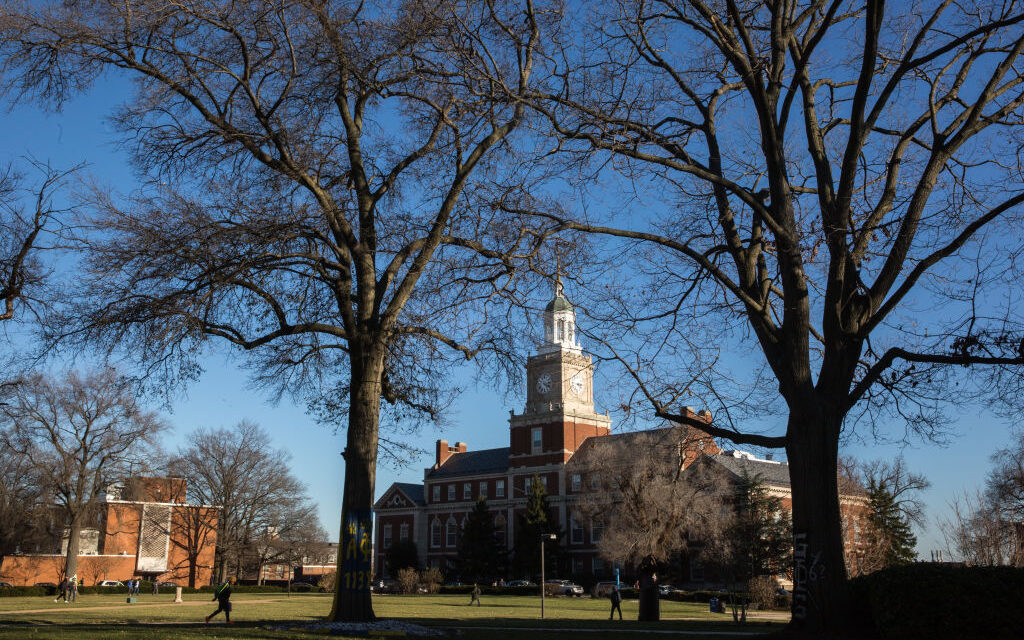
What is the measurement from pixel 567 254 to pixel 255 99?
21.1 ft

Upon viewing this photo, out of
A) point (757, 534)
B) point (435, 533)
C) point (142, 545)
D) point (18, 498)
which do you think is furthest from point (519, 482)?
point (757, 534)

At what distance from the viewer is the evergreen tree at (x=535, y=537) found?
73.1 meters

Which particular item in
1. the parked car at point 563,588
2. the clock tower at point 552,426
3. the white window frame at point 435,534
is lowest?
the parked car at point 563,588

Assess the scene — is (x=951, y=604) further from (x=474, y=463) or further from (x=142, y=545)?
(x=474, y=463)

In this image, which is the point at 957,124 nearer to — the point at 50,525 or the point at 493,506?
the point at 50,525

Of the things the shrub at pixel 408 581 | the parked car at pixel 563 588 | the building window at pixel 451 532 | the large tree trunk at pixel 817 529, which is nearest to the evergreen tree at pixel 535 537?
the parked car at pixel 563 588

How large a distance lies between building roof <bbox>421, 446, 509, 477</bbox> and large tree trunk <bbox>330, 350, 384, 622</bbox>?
236ft

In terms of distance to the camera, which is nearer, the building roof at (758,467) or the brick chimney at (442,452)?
the building roof at (758,467)

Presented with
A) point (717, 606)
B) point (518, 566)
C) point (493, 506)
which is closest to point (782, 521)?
point (717, 606)

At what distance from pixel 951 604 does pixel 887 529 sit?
34.0m

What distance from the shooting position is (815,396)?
37.6ft

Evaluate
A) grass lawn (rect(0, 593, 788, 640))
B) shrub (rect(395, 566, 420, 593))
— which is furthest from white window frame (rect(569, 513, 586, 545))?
grass lawn (rect(0, 593, 788, 640))

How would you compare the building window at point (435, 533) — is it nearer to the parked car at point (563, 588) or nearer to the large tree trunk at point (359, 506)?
the parked car at point (563, 588)

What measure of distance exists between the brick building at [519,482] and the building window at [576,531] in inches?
3.5
